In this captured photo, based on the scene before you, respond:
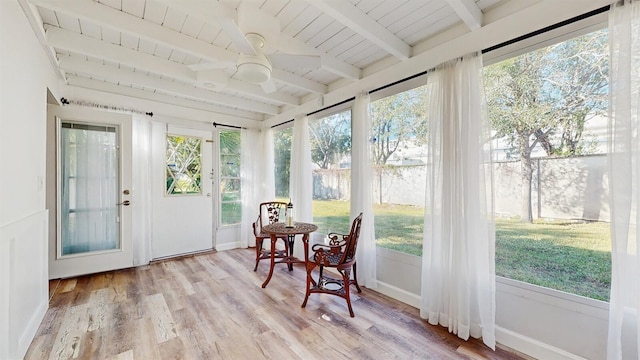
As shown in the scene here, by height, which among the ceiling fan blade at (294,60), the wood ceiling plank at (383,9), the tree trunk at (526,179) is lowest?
the tree trunk at (526,179)

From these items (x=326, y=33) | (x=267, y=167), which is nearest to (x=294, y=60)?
(x=326, y=33)

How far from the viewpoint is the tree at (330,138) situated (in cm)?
343

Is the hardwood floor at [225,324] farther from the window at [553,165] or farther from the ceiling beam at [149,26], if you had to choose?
the ceiling beam at [149,26]

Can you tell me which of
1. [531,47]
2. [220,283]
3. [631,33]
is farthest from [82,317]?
[631,33]

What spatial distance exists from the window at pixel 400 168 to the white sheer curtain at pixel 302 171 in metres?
1.17

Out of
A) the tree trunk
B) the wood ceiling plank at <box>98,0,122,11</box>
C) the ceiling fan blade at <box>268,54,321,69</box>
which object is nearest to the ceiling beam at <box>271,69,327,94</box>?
the ceiling fan blade at <box>268,54,321,69</box>

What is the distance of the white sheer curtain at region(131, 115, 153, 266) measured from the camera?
368cm

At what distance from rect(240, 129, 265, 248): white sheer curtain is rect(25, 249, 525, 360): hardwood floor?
157 centimetres

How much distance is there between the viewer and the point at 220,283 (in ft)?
10.1

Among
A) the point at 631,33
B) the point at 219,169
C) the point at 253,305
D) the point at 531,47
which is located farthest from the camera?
the point at 219,169

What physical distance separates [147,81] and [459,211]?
3781mm

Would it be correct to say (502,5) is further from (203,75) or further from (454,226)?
(203,75)

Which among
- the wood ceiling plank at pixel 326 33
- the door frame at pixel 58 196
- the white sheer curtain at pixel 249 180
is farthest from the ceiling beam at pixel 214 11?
the white sheer curtain at pixel 249 180

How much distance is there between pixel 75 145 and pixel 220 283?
8.43 ft
